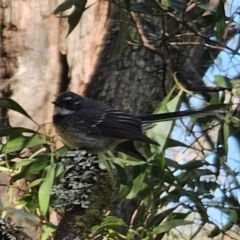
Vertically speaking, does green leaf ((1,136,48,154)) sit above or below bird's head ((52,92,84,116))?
below

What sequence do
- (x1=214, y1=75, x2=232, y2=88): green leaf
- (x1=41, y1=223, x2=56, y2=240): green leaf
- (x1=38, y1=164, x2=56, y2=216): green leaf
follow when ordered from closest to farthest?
(x1=38, y1=164, x2=56, y2=216): green leaf, (x1=41, y1=223, x2=56, y2=240): green leaf, (x1=214, y1=75, x2=232, y2=88): green leaf

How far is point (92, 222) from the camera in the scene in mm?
1439

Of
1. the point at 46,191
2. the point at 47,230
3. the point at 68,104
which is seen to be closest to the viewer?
the point at 46,191

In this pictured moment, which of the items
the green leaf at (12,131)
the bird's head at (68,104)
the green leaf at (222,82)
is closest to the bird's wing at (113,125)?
the bird's head at (68,104)

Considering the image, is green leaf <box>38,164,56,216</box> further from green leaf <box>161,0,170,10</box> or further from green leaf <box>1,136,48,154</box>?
green leaf <box>161,0,170,10</box>

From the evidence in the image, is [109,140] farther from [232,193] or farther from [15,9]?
[15,9]

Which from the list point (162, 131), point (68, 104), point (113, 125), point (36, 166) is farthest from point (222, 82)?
point (36, 166)

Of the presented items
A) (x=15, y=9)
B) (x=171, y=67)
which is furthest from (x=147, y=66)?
(x=15, y=9)

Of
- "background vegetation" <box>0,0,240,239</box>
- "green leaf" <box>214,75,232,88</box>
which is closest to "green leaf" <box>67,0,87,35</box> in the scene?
"background vegetation" <box>0,0,240,239</box>

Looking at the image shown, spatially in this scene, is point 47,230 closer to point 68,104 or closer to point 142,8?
point 68,104

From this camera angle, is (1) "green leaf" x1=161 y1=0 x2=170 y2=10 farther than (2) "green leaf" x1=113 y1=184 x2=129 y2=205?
No

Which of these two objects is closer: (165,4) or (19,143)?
(165,4)

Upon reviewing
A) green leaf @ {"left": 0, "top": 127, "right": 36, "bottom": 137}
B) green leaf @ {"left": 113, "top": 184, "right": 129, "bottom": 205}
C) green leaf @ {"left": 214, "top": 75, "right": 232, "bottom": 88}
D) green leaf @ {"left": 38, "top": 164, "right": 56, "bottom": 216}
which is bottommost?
green leaf @ {"left": 113, "top": 184, "right": 129, "bottom": 205}

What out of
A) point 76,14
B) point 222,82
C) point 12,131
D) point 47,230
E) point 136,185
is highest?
point 76,14
